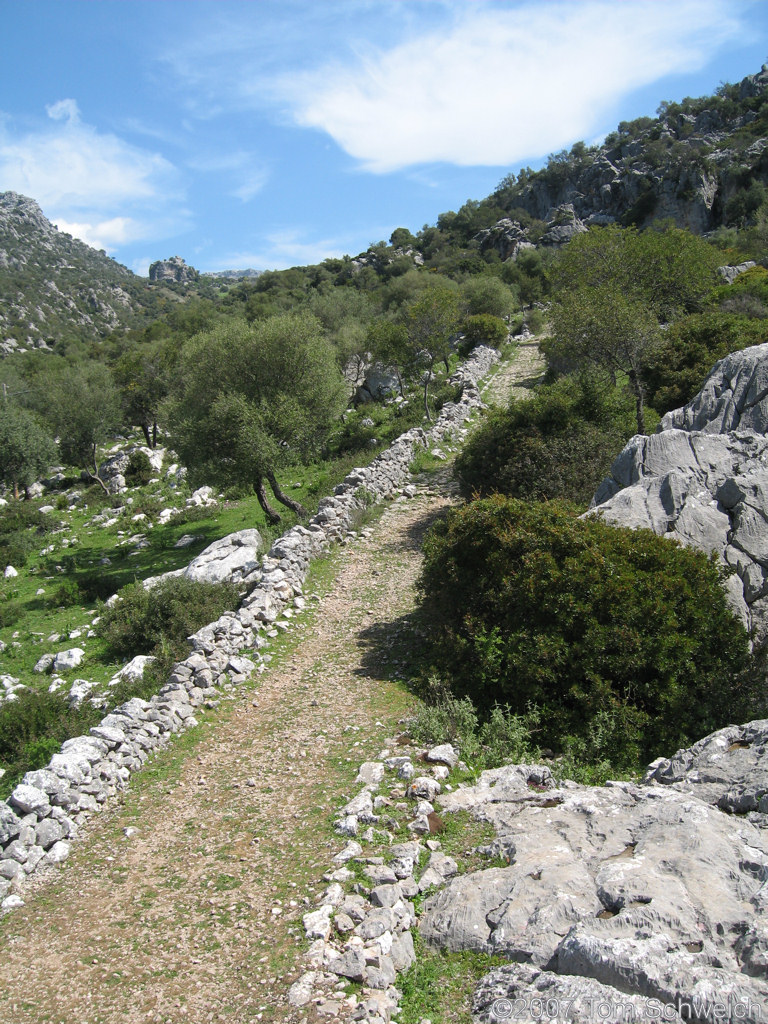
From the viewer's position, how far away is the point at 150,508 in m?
29.9

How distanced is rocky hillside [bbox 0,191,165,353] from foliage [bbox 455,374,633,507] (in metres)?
89.3

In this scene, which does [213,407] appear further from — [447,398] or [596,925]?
[596,925]

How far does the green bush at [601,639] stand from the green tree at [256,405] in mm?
11218

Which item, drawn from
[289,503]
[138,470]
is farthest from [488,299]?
[289,503]

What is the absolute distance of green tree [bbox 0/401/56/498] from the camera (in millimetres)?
36656

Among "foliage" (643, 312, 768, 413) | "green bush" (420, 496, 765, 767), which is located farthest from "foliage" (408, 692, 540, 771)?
"foliage" (643, 312, 768, 413)

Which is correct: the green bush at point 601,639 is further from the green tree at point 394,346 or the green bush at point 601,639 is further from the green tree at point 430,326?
the green tree at point 394,346

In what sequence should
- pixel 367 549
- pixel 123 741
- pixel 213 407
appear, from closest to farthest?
1. pixel 123 741
2. pixel 367 549
3. pixel 213 407

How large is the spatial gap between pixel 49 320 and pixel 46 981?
11709cm

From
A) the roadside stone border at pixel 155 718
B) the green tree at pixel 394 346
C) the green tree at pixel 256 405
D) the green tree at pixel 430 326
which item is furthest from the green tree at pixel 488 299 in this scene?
the roadside stone border at pixel 155 718

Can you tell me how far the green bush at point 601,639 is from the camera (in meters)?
8.05

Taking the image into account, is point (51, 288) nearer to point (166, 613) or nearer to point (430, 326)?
point (430, 326)

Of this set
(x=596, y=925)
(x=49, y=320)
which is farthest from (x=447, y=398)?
(x=49, y=320)

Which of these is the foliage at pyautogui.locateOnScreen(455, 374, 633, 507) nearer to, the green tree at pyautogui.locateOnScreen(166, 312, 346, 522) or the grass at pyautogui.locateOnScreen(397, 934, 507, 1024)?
the green tree at pyautogui.locateOnScreen(166, 312, 346, 522)
